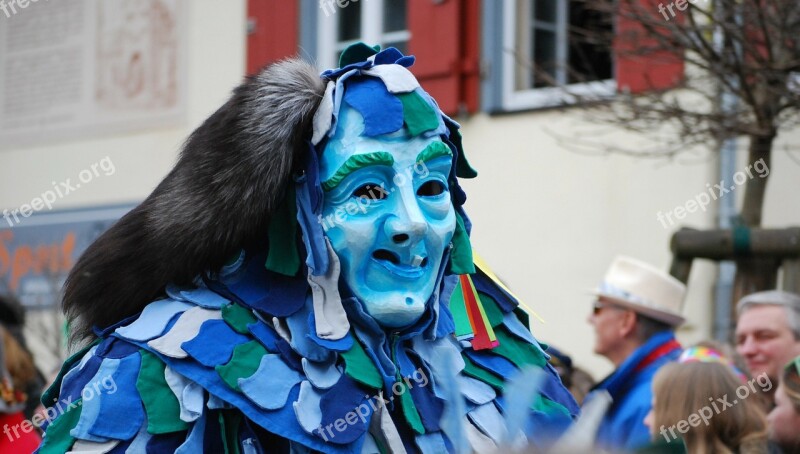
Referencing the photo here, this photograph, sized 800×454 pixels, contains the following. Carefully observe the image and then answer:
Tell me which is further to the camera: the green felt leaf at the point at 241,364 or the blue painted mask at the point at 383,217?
the blue painted mask at the point at 383,217

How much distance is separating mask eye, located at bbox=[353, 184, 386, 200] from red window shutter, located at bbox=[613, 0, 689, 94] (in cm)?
337

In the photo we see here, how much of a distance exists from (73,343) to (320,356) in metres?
0.60

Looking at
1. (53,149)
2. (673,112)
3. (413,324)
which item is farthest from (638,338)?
(53,149)

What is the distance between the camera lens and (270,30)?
1045cm

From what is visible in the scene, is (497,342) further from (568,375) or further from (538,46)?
(538,46)

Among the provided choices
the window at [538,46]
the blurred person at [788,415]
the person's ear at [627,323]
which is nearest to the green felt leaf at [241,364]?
the blurred person at [788,415]

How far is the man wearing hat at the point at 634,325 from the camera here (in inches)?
189

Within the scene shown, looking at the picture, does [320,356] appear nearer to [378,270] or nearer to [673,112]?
[378,270]

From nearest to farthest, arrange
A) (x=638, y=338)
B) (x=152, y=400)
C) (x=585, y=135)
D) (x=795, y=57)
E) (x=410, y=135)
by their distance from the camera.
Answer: (x=152, y=400) → (x=410, y=135) → (x=638, y=338) → (x=795, y=57) → (x=585, y=135)

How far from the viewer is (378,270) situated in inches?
119

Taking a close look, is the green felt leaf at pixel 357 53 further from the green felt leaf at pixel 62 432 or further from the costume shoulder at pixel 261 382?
the green felt leaf at pixel 62 432

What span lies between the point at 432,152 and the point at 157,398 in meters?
0.80

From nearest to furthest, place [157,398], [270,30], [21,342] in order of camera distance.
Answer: [157,398], [21,342], [270,30]

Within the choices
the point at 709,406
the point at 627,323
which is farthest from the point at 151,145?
the point at 709,406
